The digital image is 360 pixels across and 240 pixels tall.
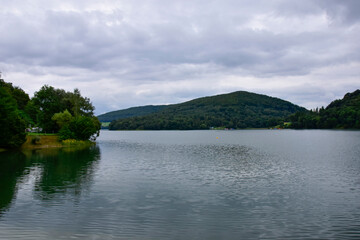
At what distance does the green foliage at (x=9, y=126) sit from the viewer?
212 feet

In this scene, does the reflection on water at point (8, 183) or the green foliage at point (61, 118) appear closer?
the reflection on water at point (8, 183)

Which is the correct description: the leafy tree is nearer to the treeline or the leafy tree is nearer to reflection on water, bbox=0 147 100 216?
the treeline

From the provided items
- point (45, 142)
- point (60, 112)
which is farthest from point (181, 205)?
point (60, 112)

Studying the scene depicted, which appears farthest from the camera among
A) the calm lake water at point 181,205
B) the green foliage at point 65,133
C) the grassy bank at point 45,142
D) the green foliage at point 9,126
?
the green foliage at point 65,133

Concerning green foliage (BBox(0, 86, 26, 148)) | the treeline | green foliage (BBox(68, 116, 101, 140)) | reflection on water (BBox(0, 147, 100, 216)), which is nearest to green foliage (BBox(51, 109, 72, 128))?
the treeline

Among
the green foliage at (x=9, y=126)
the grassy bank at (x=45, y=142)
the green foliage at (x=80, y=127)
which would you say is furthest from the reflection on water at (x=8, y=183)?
the green foliage at (x=80, y=127)

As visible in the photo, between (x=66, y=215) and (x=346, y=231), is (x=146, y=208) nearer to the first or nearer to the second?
(x=66, y=215)

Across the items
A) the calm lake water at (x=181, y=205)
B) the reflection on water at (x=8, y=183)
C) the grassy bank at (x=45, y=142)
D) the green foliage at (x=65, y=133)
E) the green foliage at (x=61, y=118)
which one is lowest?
the calm lake water at (x=181, y=205)

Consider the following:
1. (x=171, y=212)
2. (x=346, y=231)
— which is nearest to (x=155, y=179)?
(x=171, y=212)

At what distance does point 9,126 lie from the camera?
6575 cm

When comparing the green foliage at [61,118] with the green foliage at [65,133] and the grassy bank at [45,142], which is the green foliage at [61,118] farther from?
the grassy bank at [45,142]

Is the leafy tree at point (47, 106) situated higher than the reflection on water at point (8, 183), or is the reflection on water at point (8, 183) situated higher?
the leafy tree at point (47, 106)

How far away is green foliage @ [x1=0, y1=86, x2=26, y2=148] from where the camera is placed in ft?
212

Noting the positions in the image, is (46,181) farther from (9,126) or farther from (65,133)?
(65,133)
